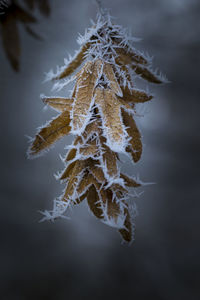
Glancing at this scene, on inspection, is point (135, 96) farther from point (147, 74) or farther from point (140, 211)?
point (140, 211)

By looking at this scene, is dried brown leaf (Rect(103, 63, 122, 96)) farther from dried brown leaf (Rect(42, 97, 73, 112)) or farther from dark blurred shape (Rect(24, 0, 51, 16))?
dark blurred shape (Rect(24, 0, 51, 16))

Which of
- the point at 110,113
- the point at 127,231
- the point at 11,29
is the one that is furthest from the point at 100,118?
the point at 11,29

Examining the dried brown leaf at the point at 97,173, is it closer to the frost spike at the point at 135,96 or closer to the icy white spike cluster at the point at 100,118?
the icy white spike cluster at the point at 100,118

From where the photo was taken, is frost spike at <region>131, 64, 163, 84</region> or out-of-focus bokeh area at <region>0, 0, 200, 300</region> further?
out-of-focus bokeh area at <region>0, 0, 200, 300</region>

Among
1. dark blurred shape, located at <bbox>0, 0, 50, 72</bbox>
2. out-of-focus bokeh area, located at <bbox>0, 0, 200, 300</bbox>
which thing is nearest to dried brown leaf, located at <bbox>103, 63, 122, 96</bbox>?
dark blurred shape, located at <bbox>0, 0, 50, 72</bbox>

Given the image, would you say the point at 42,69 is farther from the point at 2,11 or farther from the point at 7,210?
the point at 7,210

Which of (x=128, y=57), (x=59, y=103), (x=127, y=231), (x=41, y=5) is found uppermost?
(x=41, y=5)

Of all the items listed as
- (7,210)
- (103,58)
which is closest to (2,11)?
(103,58)
